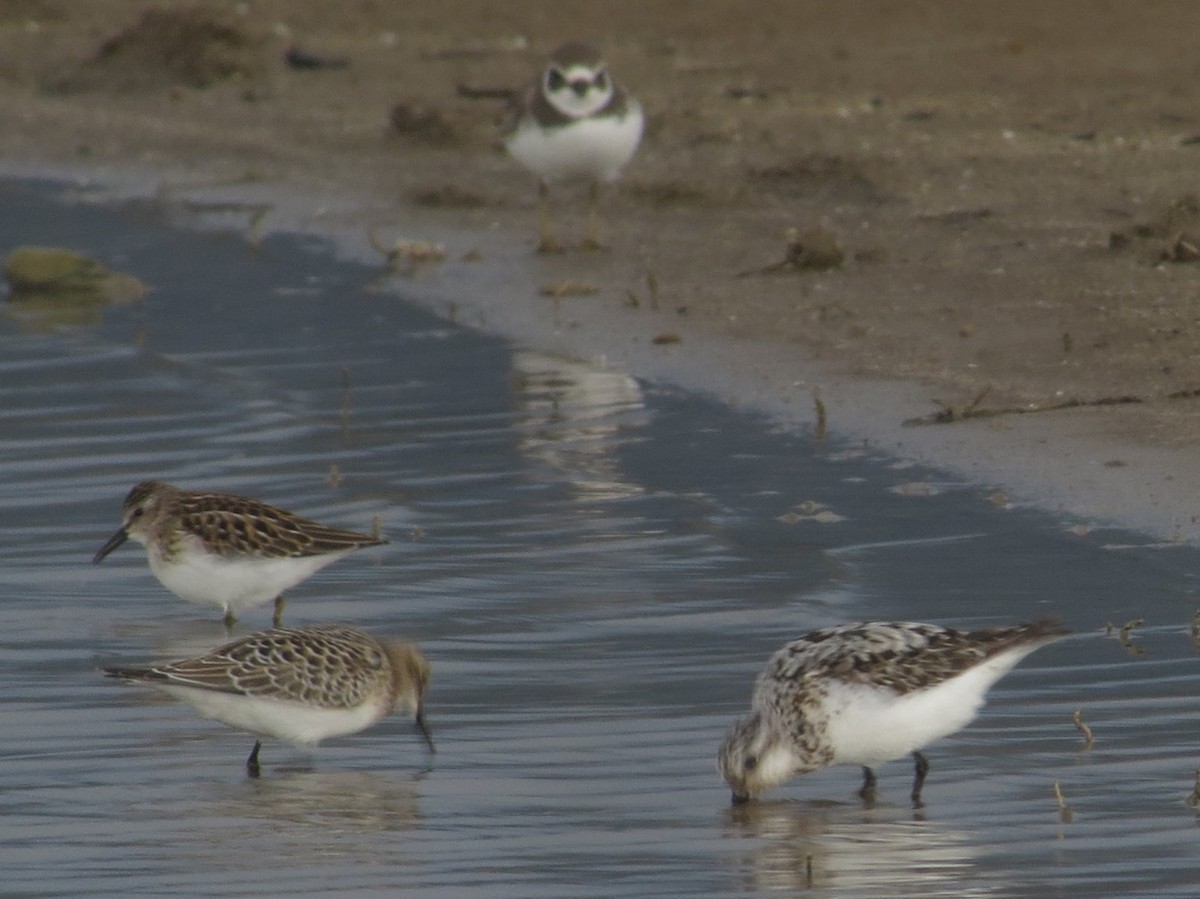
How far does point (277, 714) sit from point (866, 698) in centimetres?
174

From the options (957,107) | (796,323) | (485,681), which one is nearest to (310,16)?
(957,107)

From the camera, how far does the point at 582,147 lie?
18062 mm

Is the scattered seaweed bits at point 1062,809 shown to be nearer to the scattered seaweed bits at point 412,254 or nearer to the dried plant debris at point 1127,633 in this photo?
the dried plant debris at point 1127,633

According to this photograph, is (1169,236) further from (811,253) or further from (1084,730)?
(1084,730)

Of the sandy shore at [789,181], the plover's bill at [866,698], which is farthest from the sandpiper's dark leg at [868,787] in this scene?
the sandy shore at [789,181]

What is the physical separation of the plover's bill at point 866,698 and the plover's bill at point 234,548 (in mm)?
2412

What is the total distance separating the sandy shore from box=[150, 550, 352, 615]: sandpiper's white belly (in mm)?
3232

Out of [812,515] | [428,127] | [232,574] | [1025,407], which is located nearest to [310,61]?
[428,127]

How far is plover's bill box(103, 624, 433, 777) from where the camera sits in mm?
7375

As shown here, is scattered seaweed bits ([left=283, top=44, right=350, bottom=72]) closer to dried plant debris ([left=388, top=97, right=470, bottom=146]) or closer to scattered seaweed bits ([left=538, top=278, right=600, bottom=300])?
dried plant debris ([left=388, top=97, right=470, bottom=146])

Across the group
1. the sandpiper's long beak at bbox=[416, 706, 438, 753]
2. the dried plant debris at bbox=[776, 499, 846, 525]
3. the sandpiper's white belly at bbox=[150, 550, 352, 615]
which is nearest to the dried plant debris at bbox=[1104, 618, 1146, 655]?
the dried plant debris at bbox=[776, 499, 846, 525]

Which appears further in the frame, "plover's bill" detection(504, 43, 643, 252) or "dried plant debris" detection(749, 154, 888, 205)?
"dried plant debris" detection(749, 154, 888, 205)

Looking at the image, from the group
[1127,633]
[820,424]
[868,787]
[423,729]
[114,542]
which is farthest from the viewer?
[820,424]

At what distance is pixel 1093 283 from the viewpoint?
14.8 meters
